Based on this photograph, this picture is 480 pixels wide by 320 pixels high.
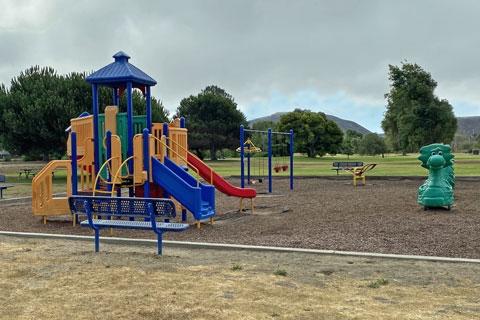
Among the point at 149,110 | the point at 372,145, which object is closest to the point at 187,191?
the point at 149,110

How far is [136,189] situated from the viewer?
37.1 ft

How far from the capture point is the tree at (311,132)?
79.9 meters

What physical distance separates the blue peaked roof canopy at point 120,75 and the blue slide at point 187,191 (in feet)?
6.41

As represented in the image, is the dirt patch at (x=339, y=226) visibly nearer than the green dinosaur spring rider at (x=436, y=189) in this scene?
Yes

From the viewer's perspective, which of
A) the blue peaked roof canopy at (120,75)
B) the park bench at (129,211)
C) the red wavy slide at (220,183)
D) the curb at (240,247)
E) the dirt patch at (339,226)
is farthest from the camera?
the red wavy slide at (220,183)

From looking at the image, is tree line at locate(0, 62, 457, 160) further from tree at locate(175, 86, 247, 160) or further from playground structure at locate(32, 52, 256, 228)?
playground structure at locate(32, 52, 256, 228)

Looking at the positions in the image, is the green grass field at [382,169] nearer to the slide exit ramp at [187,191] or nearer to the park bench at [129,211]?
the slide exit ramp at [187,191]

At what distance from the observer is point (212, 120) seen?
219 ft

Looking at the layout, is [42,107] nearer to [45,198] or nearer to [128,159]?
[45,198]

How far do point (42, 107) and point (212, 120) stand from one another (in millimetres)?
39567

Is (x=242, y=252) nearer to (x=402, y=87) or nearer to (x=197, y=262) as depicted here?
(x=197, y=262)

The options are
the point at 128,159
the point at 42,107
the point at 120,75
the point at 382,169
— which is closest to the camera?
the point at 128,159

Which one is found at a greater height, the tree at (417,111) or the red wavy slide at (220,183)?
the tree at (417,111)

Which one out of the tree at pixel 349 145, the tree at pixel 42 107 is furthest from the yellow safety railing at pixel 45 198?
the tree at pixel 349 145
